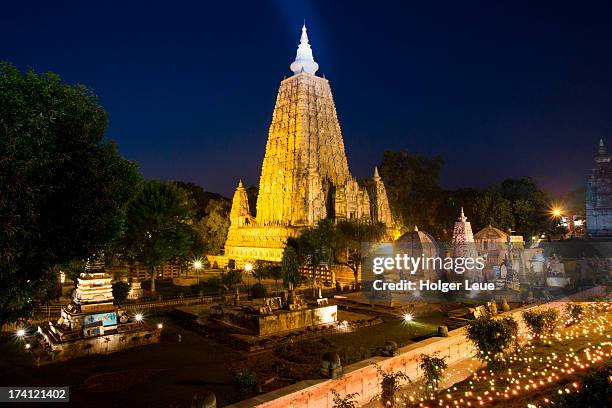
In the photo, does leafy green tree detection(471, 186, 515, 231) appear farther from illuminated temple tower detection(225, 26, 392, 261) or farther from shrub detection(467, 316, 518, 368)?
shrub detection(467, 316, 518, 368)

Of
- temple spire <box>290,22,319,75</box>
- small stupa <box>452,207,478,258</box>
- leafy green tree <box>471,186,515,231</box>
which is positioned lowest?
small stupa <box>452,207,478,258</box>

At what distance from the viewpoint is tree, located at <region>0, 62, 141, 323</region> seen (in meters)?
7.96

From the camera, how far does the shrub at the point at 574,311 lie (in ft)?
64.3

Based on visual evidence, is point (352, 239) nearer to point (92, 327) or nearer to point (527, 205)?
point (92, 327)

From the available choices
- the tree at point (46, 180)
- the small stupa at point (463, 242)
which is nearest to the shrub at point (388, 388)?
the tree at point (46, 180)

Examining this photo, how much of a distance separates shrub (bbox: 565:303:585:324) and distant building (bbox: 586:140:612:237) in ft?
109

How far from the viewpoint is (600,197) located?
4734 centimetres

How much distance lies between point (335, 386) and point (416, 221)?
187 feet

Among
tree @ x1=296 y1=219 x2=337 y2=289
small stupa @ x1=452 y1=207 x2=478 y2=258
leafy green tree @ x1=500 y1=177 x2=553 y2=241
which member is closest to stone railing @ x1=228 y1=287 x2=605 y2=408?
small stupa @ x1=452 y1=207 x2=478 y2=258

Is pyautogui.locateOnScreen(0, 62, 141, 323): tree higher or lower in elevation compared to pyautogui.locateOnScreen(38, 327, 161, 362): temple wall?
higher

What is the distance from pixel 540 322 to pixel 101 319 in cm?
1825

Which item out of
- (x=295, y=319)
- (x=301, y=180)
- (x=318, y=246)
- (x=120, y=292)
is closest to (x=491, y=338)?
(x=295, y=319)

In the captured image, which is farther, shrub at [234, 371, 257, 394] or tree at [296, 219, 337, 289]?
tree at [296, 219, 337, 289]

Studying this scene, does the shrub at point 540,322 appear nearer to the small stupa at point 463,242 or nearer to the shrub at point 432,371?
the shrub at point 432,371
